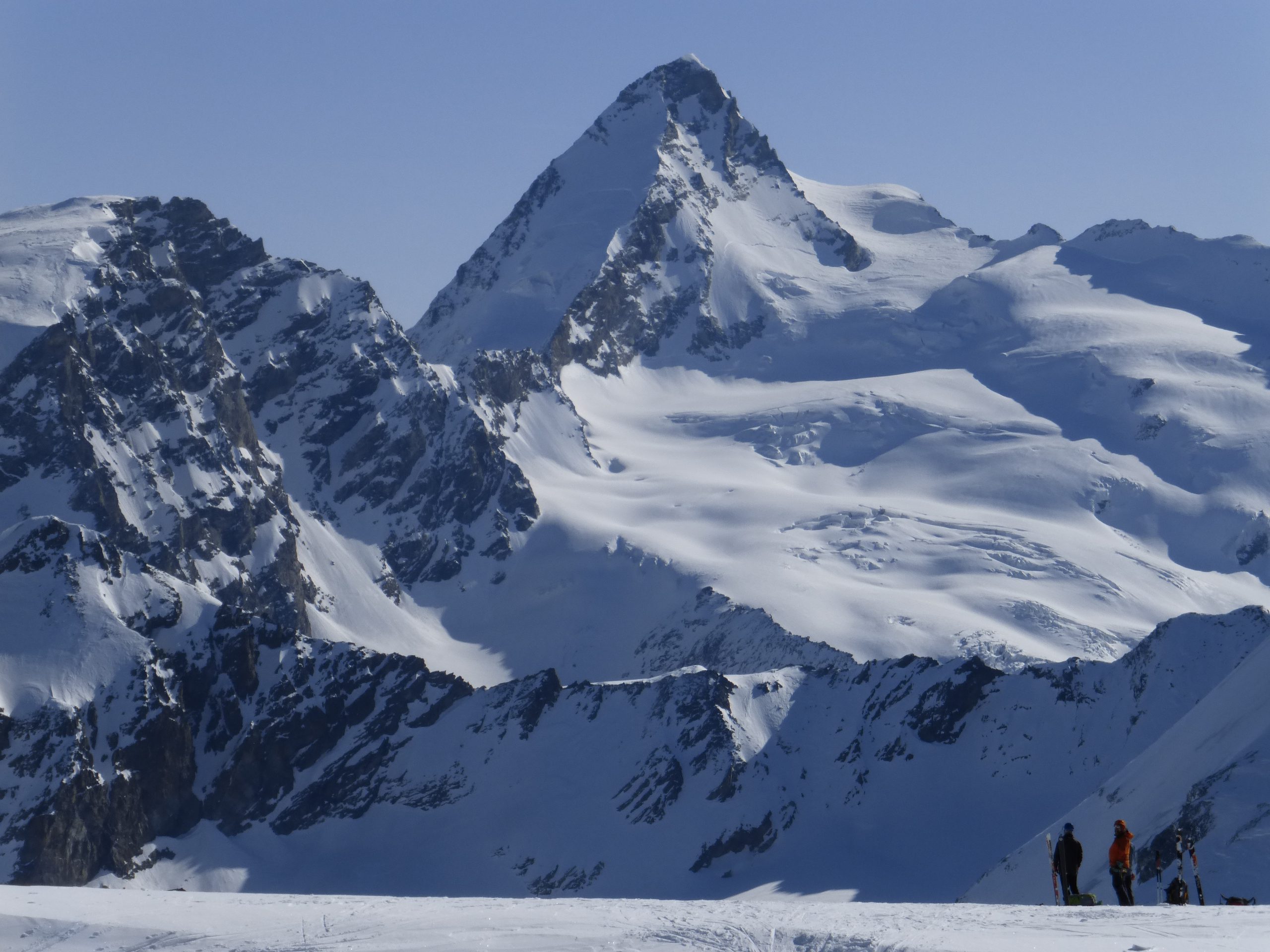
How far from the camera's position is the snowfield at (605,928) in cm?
5019

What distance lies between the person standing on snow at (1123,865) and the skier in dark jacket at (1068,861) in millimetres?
966

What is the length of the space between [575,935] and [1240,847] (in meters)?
40.4

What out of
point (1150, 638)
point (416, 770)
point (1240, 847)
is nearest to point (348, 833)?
point (416, 770)

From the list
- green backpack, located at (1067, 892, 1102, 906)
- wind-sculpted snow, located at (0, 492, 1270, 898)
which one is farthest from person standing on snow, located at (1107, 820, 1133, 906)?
wind-sculpted snow, located at (0, 492, 1270, 898)

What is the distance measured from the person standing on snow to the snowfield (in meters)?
2.82

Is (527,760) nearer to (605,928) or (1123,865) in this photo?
(1123,865)

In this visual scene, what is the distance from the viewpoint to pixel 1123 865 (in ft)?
190

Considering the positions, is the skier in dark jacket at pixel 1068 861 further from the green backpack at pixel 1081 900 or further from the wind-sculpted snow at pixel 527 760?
the wind-sculpted snow at pixel 527 760

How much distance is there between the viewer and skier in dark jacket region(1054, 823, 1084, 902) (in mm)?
58094

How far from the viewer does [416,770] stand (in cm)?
17650

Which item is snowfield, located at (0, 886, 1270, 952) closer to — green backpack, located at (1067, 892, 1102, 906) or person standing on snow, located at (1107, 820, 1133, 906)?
green backpack, located at (1067, 892, 1102, 906)

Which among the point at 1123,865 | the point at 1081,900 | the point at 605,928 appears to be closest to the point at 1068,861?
the point at 1081,900

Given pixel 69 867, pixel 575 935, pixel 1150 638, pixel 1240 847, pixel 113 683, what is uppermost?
pixel 575 935

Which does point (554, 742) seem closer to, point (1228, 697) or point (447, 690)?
point (447, 690)
